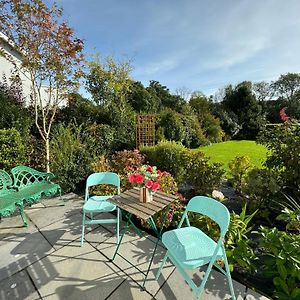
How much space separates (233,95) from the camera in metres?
15.3

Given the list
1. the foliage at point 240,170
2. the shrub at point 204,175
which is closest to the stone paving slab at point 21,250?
the shrub at point 204,175

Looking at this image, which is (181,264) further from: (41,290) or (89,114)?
(89,114)

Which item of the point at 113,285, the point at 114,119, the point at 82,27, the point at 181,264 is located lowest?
the point at 113,285

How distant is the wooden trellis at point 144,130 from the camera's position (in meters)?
7.34

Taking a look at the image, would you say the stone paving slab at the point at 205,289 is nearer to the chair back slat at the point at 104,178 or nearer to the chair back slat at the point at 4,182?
the chair back slat at the point at 104,178

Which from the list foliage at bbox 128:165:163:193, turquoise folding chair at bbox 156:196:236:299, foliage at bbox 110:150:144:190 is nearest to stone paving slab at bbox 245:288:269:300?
turquoise folding chair at bbox 156:196:236:299

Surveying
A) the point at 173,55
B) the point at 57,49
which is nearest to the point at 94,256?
the point at 57,49

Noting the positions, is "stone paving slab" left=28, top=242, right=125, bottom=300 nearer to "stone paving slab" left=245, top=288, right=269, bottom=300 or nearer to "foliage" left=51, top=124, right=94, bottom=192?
"stone paving slab" left=245, top=288, right=269, bottom=300

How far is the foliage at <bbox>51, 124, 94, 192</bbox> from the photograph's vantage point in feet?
13.8

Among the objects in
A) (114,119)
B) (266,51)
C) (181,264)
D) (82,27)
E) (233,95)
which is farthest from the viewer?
(233,95)

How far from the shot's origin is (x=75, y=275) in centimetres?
192

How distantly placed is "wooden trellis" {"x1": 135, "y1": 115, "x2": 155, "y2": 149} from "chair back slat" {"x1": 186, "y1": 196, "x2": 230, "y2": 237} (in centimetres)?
542

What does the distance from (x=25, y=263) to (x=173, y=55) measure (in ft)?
24.7

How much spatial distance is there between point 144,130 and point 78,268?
589 centimetres
